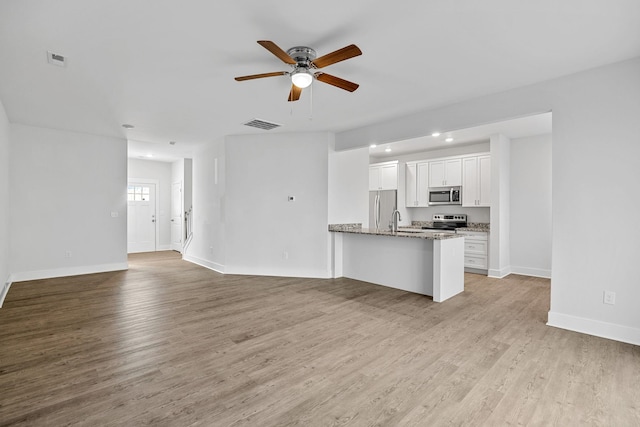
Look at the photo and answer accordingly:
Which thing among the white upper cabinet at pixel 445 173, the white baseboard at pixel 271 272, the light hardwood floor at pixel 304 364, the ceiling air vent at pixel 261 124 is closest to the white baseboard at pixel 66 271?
the light hardwood floor at pixel 304 364

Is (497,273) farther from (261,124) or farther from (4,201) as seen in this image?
(4,201)

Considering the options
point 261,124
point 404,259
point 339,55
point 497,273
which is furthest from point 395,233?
point 339,55

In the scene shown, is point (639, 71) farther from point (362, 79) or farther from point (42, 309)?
point (42, 309)

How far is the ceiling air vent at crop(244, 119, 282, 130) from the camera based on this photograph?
17.1ft

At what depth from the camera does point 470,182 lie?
21.6ft

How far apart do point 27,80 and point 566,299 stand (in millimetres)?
6551


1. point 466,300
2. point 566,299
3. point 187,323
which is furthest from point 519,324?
point 187,323

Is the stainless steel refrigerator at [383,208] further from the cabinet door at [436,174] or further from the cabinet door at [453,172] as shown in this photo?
the cabinet door at [453,172]

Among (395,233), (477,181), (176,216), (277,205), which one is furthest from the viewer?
(176,216)

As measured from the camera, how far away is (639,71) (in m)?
2.98

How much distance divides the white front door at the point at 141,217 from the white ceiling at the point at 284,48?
494cm

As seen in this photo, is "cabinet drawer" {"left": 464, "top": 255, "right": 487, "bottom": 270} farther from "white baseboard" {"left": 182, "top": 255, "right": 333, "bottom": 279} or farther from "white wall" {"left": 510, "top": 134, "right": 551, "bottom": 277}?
"white baseboard" {"left": 182, "top": 255, "right": 333, "bottom": 279}

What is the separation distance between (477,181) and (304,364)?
554 centimetres

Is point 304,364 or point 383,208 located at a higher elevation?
point 383,208
